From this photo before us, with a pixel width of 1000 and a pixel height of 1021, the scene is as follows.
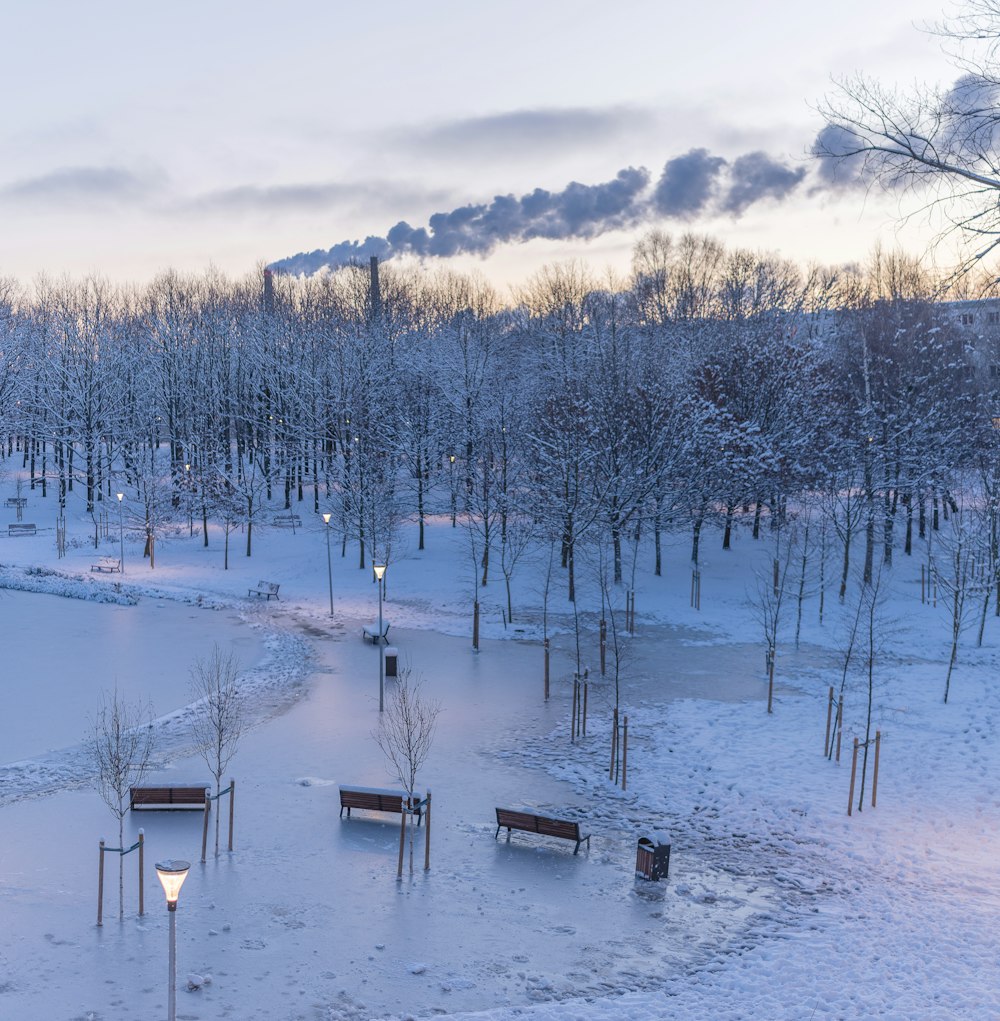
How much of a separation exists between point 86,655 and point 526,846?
19.0 m

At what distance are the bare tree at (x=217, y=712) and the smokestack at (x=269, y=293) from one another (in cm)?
5189

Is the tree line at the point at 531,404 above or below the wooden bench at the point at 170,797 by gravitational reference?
above

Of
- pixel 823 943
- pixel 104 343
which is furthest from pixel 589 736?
pixel 104 343

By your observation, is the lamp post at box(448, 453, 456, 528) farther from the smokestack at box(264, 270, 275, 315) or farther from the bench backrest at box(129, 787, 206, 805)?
the bench backrest at box(129, 787, 206, 805)

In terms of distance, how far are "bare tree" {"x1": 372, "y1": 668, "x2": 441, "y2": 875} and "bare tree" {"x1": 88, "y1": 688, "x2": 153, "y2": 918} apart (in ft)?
14.6

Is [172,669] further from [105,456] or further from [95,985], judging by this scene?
[105,456]

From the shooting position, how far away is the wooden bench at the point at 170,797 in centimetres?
1817

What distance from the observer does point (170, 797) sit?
1839 cm

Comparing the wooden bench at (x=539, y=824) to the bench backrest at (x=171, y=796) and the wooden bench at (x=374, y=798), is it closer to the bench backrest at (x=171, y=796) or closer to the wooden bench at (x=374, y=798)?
the wooden bench at (x=374, y=798)

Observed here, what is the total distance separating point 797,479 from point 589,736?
81.8 ft

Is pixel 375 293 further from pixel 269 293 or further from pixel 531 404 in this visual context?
pixel 531 404

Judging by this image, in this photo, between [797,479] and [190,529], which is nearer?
[797,479]

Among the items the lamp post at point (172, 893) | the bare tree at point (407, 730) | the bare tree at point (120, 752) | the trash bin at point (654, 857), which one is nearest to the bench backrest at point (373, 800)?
the bare tree at point (407, 730)

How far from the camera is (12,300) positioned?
8925 centimetres
